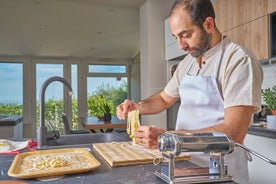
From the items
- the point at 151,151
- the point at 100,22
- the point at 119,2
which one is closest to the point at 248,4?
the point at 151,151

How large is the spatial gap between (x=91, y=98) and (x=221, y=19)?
4433 mm

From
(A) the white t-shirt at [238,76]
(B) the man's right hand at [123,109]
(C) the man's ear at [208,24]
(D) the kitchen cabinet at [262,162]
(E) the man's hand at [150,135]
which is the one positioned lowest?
(D) the kitchen cabinet at [262,162]

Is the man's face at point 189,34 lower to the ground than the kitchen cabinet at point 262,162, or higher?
higher

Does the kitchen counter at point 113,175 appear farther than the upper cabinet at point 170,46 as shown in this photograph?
No

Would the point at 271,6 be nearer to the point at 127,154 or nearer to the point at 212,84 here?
the point at 212,84

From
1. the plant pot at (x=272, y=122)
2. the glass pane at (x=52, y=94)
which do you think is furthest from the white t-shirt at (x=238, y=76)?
the glass pane at (x=52, y=94)

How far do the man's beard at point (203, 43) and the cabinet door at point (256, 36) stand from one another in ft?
3.55

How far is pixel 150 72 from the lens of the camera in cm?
397

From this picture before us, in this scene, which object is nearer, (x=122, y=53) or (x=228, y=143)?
(x=228, y=143)

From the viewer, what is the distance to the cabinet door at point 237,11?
2.18 m

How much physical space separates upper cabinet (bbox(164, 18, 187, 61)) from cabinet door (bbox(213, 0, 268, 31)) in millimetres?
819

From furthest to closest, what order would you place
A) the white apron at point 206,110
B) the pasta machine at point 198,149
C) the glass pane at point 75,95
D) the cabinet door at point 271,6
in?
the glass pane at point 75,95 → the cabinet door at point 271,6 → the white apron at point 206,110 → the pasta machine at point 198,149

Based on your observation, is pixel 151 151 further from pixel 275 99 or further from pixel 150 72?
pixel 150 72

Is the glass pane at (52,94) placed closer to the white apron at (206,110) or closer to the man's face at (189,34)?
the white apron at (206,110)
